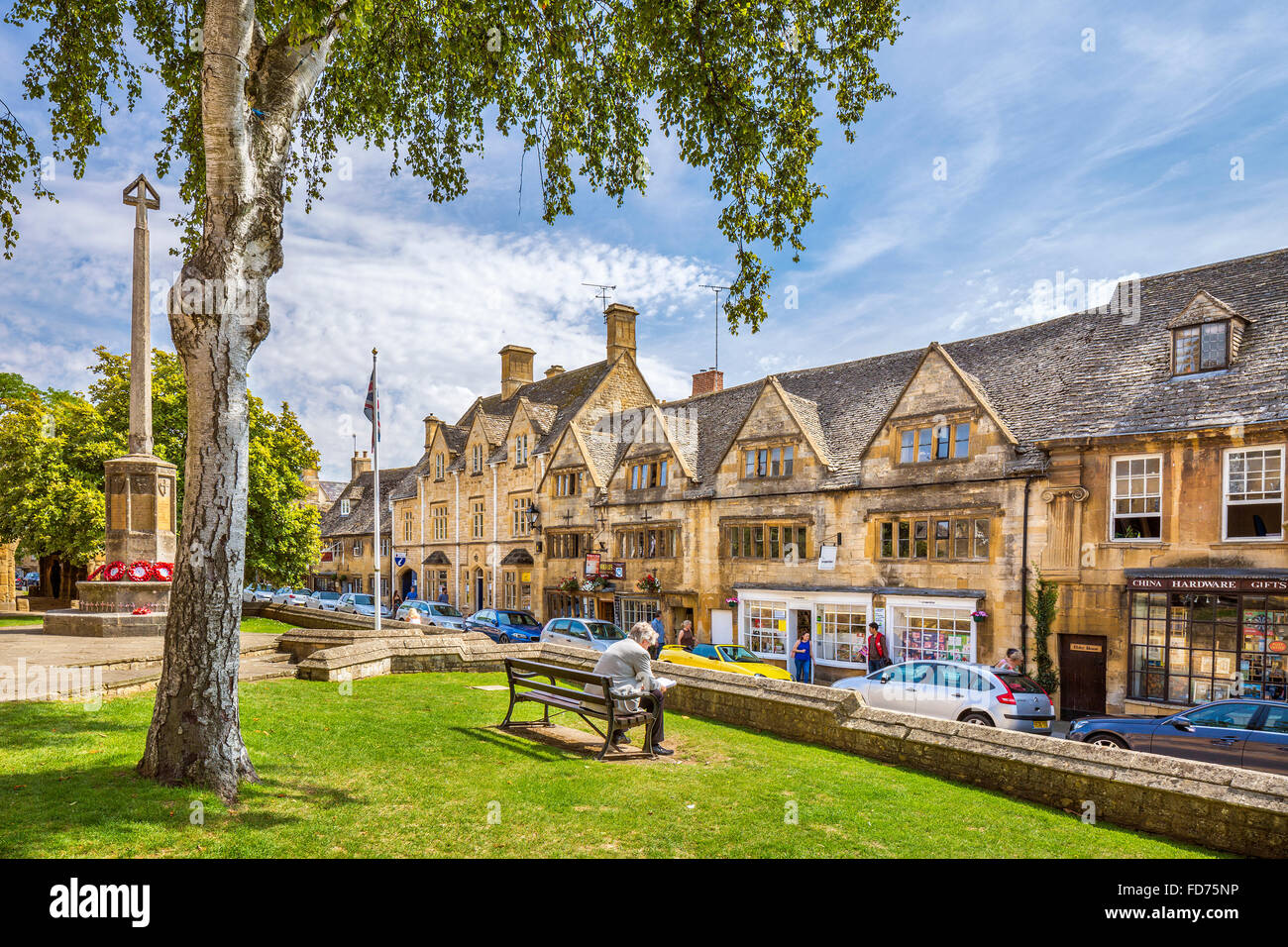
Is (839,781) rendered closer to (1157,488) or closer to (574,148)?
(574,148)

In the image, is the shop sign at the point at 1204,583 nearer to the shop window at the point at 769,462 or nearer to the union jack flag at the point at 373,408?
the shop window at the point at 769,462

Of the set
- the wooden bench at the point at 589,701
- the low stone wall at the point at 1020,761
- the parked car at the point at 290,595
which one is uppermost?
the wooden bench at the point at 589,701

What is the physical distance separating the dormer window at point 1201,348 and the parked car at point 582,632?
1842 centimetres

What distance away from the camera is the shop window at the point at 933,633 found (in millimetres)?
22406

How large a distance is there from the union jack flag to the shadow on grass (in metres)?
18.3

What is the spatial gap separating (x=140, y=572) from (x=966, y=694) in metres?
18.7

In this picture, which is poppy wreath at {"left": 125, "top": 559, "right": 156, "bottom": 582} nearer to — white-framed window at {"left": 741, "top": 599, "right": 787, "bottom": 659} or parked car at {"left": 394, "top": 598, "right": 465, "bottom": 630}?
parked car at {"left": 394, "top": 598, "right": 465, "bottom": 630}

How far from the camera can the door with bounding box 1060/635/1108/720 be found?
65.4 feet

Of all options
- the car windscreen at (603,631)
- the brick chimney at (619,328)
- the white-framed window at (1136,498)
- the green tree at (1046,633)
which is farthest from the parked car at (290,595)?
the white-framed window at (1136,498)

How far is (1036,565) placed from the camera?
2102 centimetres

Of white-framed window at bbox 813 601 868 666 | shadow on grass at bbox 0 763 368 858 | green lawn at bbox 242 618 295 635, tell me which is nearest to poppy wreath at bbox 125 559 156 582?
green lawn at bbox 242 618 295 635

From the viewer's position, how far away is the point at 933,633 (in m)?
23.1
